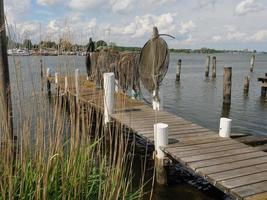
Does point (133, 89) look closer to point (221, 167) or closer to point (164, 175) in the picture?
point (164, 175)

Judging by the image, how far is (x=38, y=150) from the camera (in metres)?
2.97

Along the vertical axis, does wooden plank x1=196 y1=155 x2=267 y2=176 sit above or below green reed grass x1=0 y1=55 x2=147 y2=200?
below

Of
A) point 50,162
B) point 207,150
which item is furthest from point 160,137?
point 50,162

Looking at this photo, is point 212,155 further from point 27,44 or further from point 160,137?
point 27,44

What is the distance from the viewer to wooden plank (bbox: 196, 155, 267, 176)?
16.1 feet

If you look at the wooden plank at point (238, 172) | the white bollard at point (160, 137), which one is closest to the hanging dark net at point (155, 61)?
the white bollard at point (160, 137)

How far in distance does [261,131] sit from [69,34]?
34.7 feet

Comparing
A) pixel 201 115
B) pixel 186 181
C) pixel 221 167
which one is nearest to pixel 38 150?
pixel 221 167

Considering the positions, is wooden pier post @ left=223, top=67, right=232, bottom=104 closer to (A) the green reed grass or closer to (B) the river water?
(B) the river water

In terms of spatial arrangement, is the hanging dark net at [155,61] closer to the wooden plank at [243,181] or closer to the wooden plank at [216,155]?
the wooden plank at [216,155]

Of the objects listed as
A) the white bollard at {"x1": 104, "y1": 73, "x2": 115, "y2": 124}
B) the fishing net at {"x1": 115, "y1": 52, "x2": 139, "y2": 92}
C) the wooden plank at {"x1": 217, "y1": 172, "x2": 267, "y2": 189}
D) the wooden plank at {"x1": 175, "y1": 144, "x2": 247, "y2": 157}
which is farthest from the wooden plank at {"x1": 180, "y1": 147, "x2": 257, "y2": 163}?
the fishing net at {"x1": 115, "y1": 52, "x2": 139, "y2": 92}

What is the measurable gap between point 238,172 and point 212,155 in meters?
0.77

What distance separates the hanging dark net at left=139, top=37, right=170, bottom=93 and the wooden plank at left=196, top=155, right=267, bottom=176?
11.5 ft

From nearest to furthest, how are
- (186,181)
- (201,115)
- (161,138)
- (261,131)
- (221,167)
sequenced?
(221,167)
(161,138)
(186,181)
(261,131)
(201,115)
